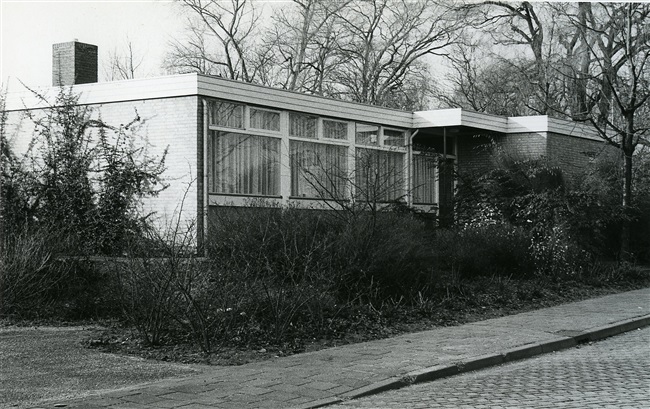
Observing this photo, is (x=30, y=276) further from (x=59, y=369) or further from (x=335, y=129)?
(x=335, y=129)

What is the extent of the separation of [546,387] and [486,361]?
162 centimetres

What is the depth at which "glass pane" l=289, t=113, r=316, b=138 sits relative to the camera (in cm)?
2080

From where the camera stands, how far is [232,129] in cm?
1906

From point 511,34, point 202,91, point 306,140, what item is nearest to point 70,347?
point 202,91

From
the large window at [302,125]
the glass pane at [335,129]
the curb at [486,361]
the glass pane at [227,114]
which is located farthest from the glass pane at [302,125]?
the curb at [486,361]

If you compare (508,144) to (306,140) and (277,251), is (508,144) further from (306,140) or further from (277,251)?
(277,251)

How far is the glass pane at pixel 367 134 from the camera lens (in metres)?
22.9

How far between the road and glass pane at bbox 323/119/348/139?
11.6 metres

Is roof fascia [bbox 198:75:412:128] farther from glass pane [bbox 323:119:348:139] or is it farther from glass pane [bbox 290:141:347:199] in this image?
glass pane [bbox 290:141:347:199]

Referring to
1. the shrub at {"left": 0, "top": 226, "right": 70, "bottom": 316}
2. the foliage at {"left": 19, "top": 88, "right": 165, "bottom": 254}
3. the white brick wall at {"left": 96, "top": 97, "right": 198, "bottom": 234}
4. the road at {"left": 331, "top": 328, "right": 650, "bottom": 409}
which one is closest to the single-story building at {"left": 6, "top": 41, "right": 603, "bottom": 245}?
the white brick wall at {"left": 96, "top": 97, "right": 198, "bottom": 234}

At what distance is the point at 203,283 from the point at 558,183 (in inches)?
485

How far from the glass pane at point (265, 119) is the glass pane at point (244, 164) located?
0.26 metres

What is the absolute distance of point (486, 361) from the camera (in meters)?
10.4

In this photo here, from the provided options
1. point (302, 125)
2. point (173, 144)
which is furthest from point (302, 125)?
point (173, 144)
